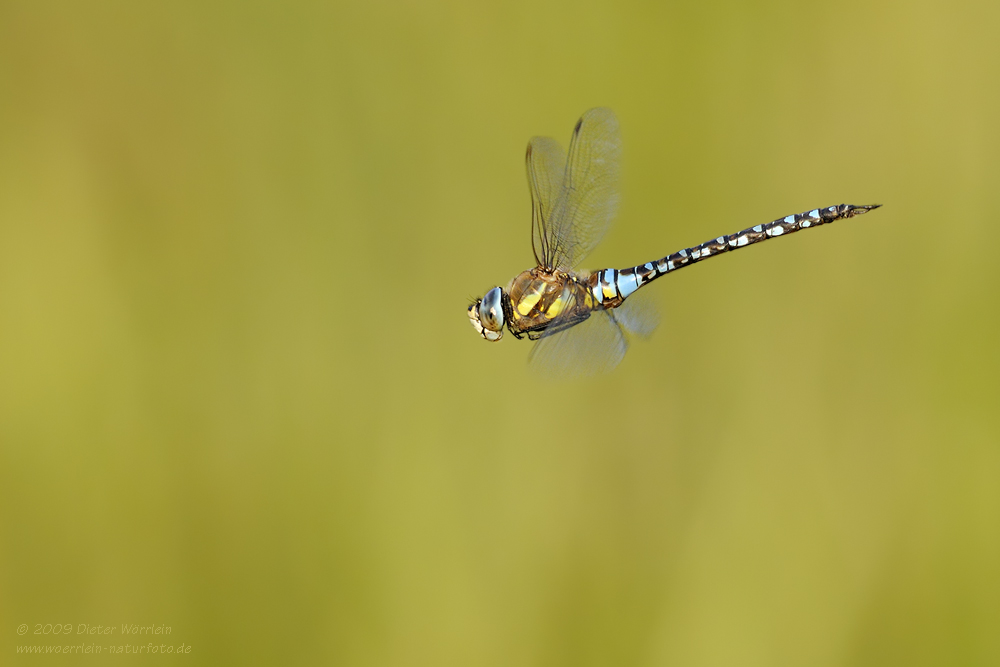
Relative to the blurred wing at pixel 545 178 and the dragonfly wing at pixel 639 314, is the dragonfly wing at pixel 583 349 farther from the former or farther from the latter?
the blurred wing at pixel 545 178

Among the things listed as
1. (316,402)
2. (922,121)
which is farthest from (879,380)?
(316,402)

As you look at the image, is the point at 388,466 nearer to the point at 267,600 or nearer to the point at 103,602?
the point at 267,600

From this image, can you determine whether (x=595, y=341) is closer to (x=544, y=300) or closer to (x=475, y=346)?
(x=544, y=300)

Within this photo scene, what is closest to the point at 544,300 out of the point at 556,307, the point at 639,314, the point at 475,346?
the point at 556,307

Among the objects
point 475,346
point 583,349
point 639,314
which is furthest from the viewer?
point 475,346

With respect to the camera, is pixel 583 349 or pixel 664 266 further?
pixel 664 266

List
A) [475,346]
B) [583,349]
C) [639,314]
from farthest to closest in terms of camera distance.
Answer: [475,346] → [639,314] → [583,349]

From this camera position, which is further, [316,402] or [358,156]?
[358,156]
